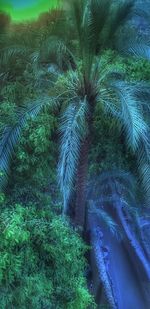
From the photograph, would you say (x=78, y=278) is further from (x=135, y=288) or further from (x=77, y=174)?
(x=135, y=288)

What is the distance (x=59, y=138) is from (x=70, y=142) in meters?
0.62

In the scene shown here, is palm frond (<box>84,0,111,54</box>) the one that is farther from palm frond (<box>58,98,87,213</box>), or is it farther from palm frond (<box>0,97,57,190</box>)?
palm frond (<box>0,97,57,190</box>)

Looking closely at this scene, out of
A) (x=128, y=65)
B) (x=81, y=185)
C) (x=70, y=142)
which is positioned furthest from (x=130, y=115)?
(x=128, y=65)

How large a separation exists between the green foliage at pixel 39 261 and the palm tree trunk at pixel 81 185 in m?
1.19

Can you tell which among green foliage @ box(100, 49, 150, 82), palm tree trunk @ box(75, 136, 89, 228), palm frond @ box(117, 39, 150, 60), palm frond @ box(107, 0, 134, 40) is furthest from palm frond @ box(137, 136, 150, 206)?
palm frond @ box(107, 0, 134, 40)

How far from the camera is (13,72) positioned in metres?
10.8

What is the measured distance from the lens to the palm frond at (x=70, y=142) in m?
8.51

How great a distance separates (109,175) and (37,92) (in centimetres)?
266

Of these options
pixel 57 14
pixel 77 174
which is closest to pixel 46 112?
pixel 77 174

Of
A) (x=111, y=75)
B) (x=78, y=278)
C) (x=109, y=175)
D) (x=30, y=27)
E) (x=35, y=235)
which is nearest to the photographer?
(x=35, y=235)

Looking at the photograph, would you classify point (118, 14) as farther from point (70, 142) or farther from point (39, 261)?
point (39, 261)

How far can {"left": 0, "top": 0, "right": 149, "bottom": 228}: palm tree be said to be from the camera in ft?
28.1

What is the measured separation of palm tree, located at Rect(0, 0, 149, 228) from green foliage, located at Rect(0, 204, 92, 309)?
0.74 m

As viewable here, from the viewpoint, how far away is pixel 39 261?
321 inches
